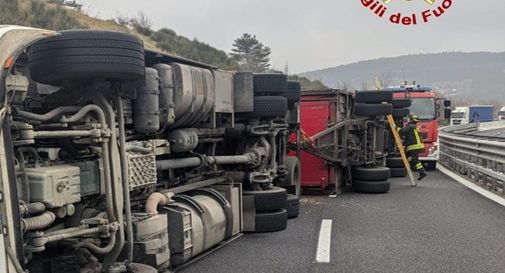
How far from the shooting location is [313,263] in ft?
19.3

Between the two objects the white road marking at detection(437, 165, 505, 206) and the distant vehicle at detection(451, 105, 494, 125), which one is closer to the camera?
the white road marking at detection(437, 165, 505, 206)

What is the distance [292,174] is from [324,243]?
10.2 feet

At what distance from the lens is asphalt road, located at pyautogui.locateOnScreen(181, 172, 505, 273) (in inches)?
227

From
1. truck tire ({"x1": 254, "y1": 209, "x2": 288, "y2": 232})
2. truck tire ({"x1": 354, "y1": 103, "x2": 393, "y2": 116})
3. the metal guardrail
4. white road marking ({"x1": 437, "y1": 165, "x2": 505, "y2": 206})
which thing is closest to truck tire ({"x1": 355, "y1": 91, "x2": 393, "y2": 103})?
truck tire ({"x1": 354, "y1": 103, "x2": 393, "y2": 116})

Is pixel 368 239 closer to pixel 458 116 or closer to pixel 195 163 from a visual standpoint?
pixel 195 163

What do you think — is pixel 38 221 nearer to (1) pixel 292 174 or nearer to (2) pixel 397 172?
(1) pixel 292 174

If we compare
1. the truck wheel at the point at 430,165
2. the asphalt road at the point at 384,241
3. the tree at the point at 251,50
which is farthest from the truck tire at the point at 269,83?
the tree at the point at 251,50

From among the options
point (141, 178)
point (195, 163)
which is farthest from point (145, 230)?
point (195, 163)

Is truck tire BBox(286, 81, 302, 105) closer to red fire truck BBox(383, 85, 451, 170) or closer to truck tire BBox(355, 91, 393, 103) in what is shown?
truck tire BBox(355, 91, 393, 103)

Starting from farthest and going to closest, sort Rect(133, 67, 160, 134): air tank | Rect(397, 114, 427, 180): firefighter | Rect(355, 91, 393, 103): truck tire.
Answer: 1. Rect(397, 114, 427, 180): firefighter
2. Rect(355, 91, 393, 103): truck tire
3. Rect(133, 67, 160, 134): air tank

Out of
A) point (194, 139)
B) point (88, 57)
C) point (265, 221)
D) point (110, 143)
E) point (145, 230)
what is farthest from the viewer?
point (265, 221)

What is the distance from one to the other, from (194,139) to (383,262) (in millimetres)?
2472

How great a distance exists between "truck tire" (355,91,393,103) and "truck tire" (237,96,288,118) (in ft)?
16.7

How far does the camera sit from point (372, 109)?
12617mm
